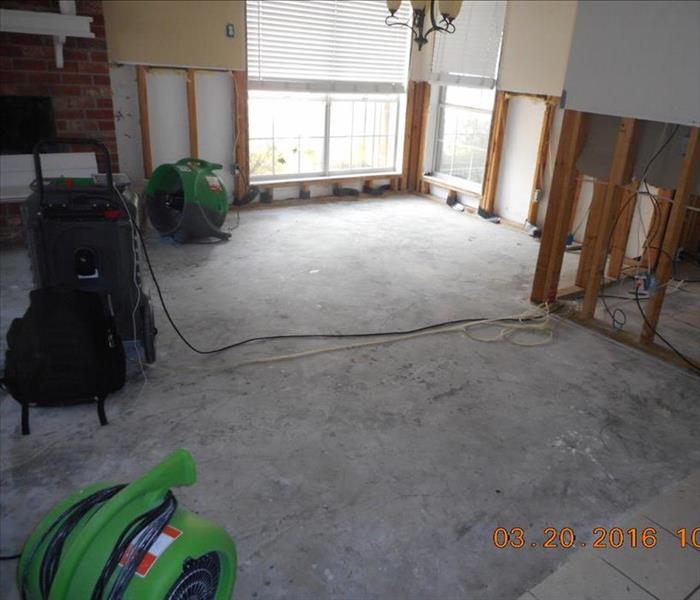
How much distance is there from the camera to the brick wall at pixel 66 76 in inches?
169

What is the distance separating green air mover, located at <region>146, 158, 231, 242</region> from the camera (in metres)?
4.65

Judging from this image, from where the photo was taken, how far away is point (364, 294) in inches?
156

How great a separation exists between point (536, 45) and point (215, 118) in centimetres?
308

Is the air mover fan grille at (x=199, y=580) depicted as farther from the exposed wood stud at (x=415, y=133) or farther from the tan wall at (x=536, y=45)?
the exposed wood stud at (x=415, y=133)

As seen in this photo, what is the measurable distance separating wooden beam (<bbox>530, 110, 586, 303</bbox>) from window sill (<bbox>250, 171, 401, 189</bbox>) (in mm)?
3293

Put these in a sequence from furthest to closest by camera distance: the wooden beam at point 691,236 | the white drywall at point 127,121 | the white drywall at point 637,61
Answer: the white drywall at point 127,121 → the wooden beam at point 691,236 → the white drywall at point 637,61

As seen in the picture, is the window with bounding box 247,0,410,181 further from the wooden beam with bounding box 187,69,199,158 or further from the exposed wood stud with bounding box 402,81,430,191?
the wooden beam with bounding box 187,69,199,158

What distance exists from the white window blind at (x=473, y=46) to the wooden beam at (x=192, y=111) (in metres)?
2.66

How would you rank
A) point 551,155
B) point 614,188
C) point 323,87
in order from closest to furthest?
1. point 614,188
2. point 551,155
3. point 323,87

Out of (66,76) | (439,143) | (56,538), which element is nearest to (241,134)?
(66,76)

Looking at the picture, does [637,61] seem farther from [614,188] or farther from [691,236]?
[691,236]

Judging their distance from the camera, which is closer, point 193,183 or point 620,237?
point 620,237

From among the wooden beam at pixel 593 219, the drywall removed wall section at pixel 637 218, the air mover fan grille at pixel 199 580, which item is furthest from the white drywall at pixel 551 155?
the air mover fan grille at pixel 199 580
